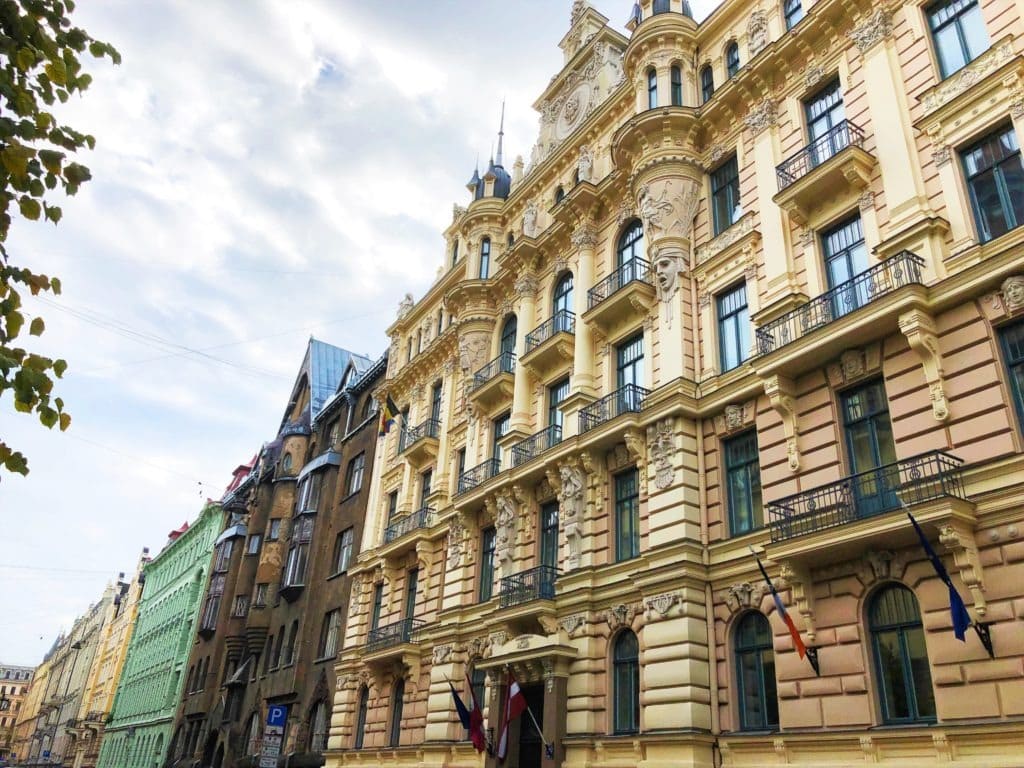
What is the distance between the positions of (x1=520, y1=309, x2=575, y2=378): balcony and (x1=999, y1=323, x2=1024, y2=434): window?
13742mm

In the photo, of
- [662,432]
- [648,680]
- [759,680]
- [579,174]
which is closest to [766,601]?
[759,680]

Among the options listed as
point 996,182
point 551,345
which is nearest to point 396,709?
point 551,345

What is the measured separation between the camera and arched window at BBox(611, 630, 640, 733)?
792 inches

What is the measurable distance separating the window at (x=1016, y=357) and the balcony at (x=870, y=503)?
148 centimetres

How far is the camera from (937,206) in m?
17.1

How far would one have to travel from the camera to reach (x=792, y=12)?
23000 millimetres

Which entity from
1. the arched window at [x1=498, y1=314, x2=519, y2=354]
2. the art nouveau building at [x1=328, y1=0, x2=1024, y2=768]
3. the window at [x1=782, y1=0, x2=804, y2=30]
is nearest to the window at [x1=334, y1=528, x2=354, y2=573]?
the art nouveau building at [x1=328, y1=0, x2=1024, y2=768]

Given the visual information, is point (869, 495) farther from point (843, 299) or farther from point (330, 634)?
point (330, 634)

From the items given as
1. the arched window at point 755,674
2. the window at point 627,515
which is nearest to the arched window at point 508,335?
the window at point 627,515

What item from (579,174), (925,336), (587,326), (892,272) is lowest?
(925,336)

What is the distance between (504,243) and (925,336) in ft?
70.4

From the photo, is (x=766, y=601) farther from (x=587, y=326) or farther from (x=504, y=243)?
(x=504, y=243)

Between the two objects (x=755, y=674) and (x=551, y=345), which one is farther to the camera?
(x=551, y=345)

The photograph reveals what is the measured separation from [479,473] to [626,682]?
1116cm
